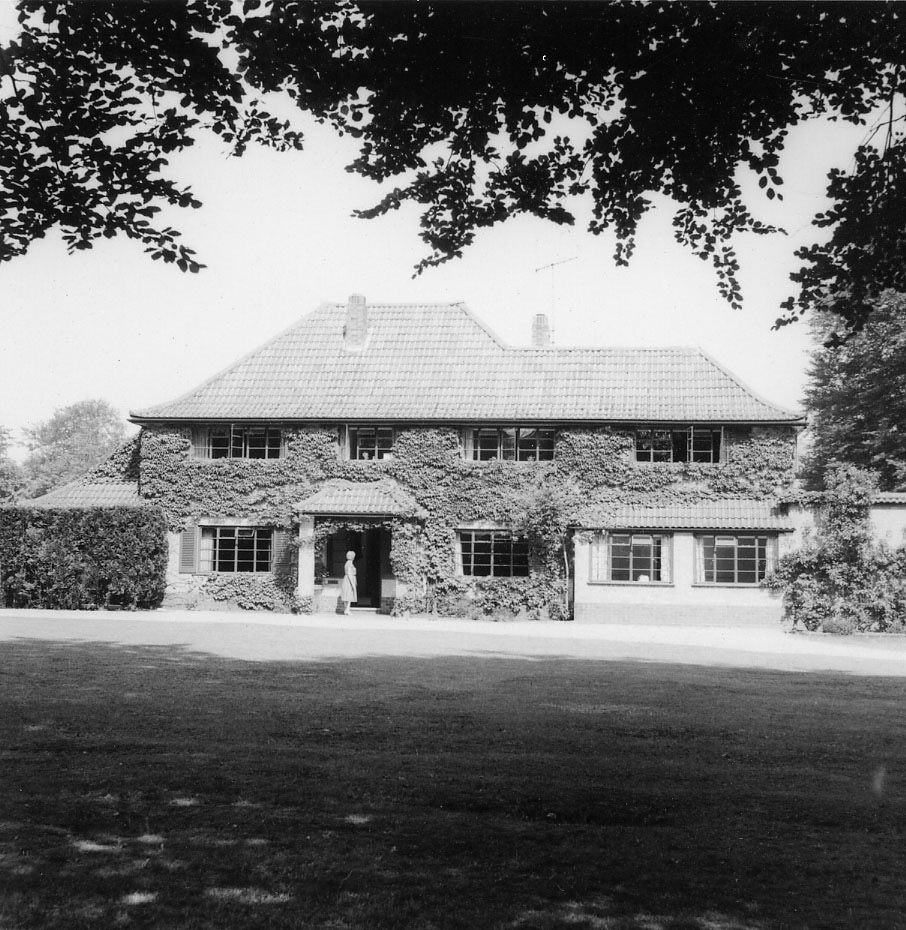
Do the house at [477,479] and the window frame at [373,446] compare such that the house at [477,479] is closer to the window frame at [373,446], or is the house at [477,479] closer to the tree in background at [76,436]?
the window frame at [373,446]

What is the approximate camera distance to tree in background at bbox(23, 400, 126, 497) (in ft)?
318

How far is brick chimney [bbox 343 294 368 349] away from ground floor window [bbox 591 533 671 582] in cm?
1057

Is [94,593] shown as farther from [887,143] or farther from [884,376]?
[884,376]

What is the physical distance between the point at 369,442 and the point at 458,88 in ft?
67.9

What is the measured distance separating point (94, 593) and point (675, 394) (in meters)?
17.5

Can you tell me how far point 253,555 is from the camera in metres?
28.8

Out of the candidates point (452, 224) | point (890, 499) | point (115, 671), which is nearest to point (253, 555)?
point (115, 671)

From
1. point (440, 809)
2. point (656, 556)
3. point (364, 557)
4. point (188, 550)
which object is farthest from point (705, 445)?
point (440, 809)

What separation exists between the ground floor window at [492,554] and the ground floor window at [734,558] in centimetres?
501

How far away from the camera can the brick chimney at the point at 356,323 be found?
31609 mm

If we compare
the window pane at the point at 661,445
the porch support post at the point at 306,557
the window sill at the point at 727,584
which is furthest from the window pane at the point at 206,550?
the window sill at the point at 727,584

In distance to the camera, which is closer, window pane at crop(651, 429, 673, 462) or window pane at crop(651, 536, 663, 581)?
window pane at crop(651, 536, 663, 581)

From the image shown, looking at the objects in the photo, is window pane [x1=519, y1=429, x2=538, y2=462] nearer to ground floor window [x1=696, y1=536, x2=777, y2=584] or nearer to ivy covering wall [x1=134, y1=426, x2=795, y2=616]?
ivy covering wall [x1=134, y1=426, x2=795, y2=616]

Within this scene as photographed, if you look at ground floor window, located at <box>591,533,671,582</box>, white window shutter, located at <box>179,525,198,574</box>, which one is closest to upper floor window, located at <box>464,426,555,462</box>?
ground floor window, located at <box>591,533,671,582</box>
